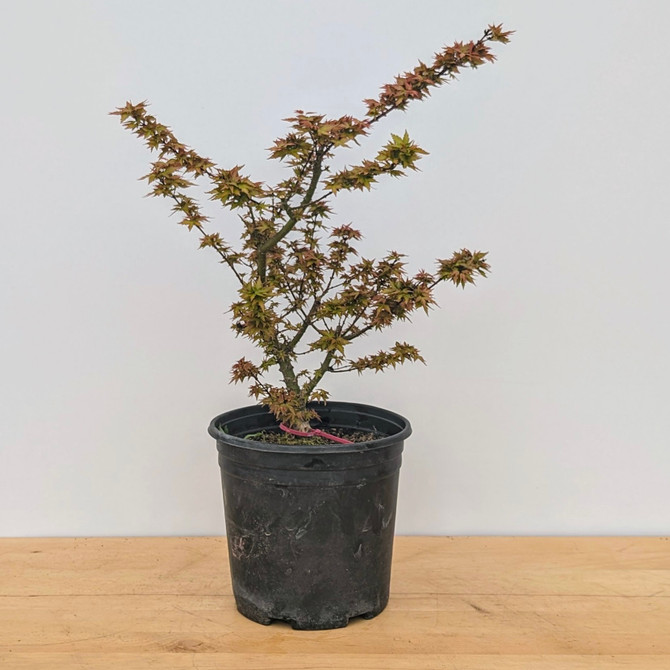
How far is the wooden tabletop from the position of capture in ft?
4.18

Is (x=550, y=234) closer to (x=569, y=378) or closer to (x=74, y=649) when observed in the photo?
(x=569, y=378)

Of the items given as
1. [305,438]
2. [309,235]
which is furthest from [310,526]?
[309,235]

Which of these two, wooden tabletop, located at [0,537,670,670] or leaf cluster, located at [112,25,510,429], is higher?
leaf cluster, located at [112,25,510,429]

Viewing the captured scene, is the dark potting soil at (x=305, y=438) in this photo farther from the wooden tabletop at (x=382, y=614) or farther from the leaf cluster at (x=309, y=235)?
the wooden tabletop at (x=382, y=614)

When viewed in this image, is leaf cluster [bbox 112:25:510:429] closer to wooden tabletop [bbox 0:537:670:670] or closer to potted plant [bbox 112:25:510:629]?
potted plant [bbox 112:25:510:629]

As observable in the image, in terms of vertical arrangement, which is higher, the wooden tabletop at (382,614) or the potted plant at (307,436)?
the potted plant at (307,436)

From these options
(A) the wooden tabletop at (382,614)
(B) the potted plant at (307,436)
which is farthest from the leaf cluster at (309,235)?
(A) the wooden tabletop at (382,614)

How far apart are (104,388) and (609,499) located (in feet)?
4.41

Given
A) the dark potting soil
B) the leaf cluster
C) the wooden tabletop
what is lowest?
the wooden tabletop

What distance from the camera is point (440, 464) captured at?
193 cm

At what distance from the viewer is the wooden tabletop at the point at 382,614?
4.18 feet

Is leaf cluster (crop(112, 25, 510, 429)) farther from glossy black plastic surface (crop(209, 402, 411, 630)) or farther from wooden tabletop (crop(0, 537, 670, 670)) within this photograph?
wooden tabletop (crop(0, 537, 670, 670))

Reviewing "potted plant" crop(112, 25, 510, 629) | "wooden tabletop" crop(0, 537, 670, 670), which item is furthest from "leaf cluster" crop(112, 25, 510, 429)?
"wooden tabletop" crop(0, 537, 670, 670)

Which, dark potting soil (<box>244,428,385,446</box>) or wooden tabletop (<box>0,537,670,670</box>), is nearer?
wooden tabletop (<box>0,537,670,670</box>)
